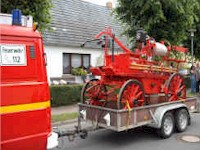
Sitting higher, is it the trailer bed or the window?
the window

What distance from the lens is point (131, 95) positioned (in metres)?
7.99

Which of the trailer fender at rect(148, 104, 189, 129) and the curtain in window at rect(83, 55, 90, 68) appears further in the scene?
the curtain in window at rect(83, 55, 90, 68)

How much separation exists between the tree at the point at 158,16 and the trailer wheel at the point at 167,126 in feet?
23.5

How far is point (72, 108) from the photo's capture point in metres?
13.5

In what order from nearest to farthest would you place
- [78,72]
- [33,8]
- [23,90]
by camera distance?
[23,90], [33,8], [78,72]

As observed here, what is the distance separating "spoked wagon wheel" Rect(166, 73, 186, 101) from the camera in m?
9.28

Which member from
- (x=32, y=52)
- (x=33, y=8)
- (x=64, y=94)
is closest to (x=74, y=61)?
(x=64, y=94)

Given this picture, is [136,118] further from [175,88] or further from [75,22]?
[75,22]

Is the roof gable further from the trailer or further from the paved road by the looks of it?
the trailer

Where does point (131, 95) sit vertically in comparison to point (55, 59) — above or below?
below

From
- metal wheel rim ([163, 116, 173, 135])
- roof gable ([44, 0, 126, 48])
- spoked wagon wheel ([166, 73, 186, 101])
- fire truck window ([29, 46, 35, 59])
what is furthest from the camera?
roof gable ([44, 0, 126, 48])

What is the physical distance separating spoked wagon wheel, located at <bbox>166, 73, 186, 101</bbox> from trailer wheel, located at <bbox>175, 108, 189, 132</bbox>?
0.44 metres

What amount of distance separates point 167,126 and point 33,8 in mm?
5043

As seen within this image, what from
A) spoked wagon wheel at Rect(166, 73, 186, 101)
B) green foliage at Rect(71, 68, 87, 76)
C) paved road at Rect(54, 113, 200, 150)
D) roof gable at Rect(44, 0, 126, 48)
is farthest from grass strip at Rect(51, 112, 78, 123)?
green foliage at Rect(71, 68, 87, 76)
